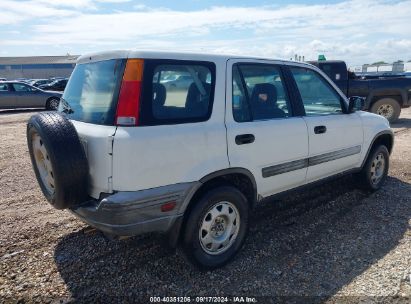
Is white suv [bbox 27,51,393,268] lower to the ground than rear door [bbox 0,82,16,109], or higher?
higher

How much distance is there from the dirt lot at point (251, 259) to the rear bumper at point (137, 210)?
0.61 meters

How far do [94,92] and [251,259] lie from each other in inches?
82.3

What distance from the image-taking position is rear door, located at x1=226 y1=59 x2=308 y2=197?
3.11 meters

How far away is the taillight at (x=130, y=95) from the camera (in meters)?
2.53

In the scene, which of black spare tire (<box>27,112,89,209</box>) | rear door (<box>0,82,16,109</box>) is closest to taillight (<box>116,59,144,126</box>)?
black spare tire (<box>27,112,89,209</box>)

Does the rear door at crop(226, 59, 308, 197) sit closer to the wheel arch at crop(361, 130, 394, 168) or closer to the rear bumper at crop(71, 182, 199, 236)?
the rear bumper at crop(71, 182, 199, 236)

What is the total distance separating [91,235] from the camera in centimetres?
381

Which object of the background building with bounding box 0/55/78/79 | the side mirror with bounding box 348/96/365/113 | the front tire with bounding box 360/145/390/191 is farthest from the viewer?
the background building with bounding box 0/55/78/79

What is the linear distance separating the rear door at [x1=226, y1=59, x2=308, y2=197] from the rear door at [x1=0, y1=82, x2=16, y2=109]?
1548 cm

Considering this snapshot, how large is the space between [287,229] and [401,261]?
45.0 inches

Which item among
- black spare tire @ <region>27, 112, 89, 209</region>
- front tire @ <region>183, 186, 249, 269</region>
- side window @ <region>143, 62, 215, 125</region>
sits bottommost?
front tire @ <region>183, 186, 249, 269</region>

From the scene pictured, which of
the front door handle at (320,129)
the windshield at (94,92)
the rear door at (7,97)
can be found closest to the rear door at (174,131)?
the windshield at (94,92)

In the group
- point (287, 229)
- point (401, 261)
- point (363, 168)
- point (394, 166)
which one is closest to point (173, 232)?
point (287, 229)

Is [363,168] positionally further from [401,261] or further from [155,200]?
[155,200]
